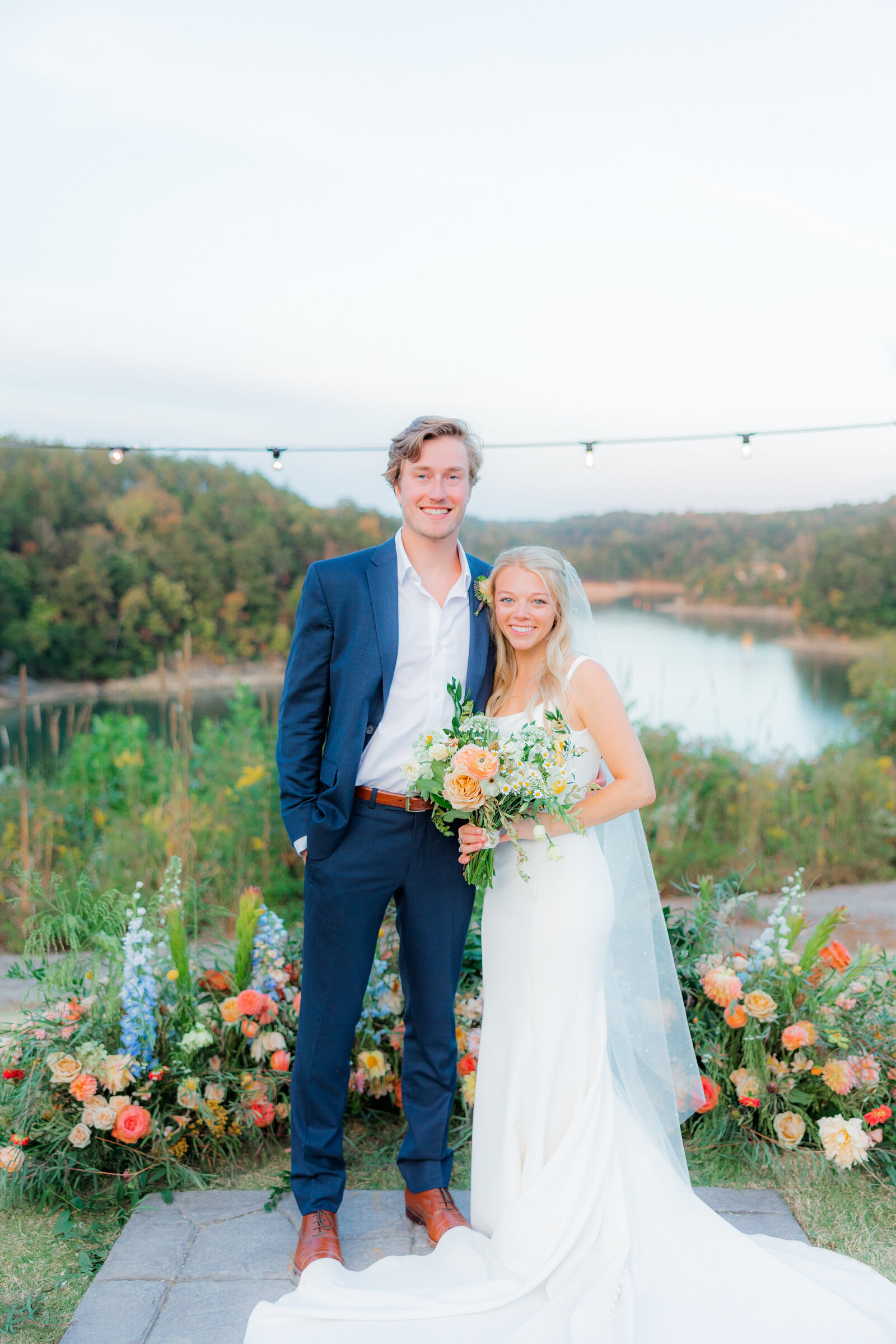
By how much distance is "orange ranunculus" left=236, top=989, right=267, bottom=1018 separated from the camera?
2.84 m

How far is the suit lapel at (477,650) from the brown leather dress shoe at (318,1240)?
1528 millimetres

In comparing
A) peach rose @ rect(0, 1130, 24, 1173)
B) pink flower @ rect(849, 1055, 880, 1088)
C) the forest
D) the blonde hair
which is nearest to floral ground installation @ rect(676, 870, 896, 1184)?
pink flower @ rect(849, 1055, 880, 1088)

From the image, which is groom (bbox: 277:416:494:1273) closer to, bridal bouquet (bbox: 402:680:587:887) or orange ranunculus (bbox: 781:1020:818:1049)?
bridal bouquet (bbox: 402:680:587:887)

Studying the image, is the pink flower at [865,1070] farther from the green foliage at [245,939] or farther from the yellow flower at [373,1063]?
the green foliage at [245,939]

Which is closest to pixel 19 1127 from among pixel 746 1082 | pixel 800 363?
pixel 746 1082

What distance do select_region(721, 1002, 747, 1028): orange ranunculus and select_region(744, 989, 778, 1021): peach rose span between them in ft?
0.06

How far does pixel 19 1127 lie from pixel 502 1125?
1.54 meters

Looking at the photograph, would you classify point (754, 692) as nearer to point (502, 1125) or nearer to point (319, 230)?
point (319, 230)

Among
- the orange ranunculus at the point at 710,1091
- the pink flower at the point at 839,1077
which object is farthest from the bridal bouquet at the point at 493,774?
the pink flower at the point at 839,1077

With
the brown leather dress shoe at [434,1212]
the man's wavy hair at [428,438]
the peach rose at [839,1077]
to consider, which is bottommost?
the brown leather dress shoe at [434,1212]

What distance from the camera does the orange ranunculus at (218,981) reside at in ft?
10.00

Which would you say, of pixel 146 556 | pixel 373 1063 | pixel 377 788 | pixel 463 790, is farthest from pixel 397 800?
pixel 146 556

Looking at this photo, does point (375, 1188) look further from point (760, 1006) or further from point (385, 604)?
point (385, 604)

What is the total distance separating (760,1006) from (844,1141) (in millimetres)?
442
